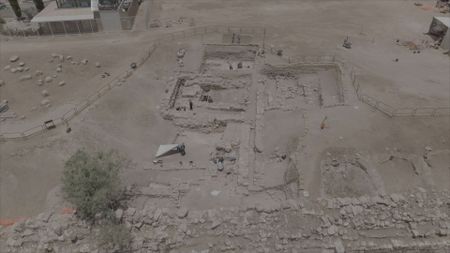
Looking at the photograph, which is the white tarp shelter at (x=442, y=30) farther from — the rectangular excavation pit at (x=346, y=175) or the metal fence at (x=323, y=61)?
the rectangular excavation pit at (x=346, y=175)

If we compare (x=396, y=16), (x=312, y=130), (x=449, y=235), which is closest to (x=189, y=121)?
(x=312, y=130)

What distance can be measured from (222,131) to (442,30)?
85.8ft

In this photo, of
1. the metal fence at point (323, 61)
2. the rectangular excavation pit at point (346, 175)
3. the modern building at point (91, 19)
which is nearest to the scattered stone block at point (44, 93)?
the modern building at point (91, 19)

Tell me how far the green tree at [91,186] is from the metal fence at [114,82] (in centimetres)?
837

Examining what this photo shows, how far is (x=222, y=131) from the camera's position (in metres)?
22.6

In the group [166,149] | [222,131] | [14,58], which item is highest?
[14,58]

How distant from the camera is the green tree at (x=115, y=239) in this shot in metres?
12.3

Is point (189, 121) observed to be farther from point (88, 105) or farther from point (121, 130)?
point (88, 105)

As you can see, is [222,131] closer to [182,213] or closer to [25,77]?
[182,213]

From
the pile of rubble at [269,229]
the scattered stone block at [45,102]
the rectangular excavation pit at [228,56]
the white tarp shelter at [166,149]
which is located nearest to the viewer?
the pile of rubble at [269,229]

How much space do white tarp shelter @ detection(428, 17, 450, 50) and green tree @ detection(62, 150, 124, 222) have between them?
32.2 meters

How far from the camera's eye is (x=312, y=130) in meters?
19.4

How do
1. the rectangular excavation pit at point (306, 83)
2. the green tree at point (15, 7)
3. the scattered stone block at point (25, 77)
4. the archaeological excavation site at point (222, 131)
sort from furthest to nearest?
1. the green tree at point (15, 7)
2. the scattered stone block at point (25, 77)
3. the rectangular excavation pit at point (306, 83)
4. the archaeological excavation site at point (222, 131)

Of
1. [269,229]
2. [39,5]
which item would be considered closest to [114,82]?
[269,229]
